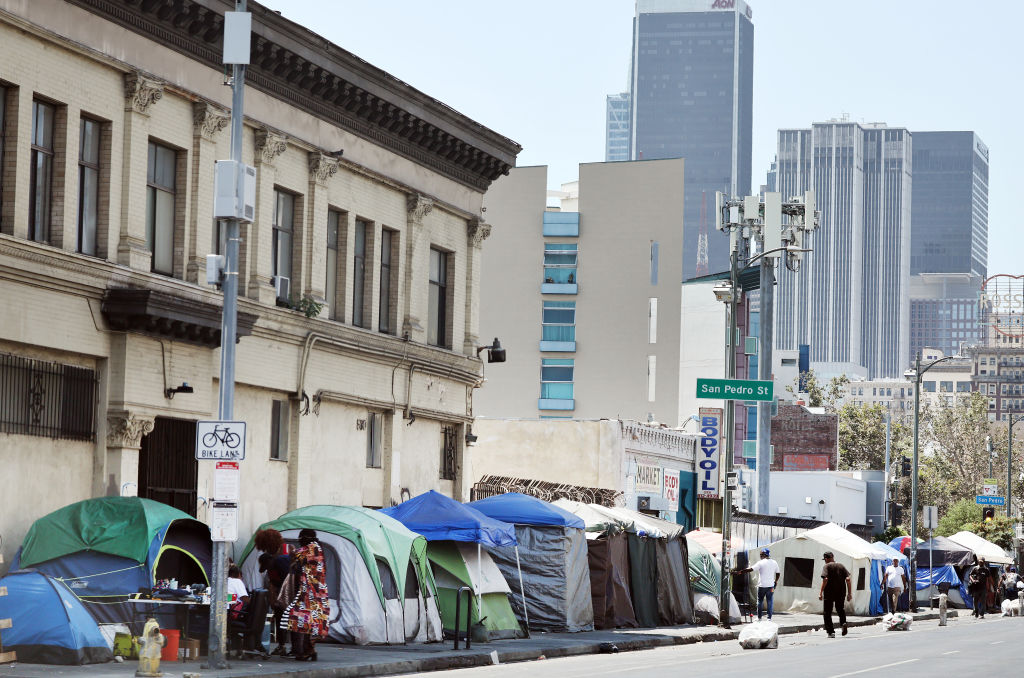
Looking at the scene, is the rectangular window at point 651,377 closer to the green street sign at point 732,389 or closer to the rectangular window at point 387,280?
the green street sign at point 732,389

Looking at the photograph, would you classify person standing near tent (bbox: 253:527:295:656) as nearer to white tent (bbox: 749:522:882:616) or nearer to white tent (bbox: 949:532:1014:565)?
white tent (bbox: 749:522:882:616)

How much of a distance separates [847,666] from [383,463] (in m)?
12.5

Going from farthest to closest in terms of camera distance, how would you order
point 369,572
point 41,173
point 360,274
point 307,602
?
point 360,274
point 369,572
point 41,173
point 307,602

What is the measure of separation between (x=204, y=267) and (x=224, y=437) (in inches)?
319

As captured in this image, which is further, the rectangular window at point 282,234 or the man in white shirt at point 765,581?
the man in white shirt at point 765,581

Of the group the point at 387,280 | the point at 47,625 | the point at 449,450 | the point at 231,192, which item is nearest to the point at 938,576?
the point at 449,450

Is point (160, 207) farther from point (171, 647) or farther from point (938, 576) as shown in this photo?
point (938, 576)

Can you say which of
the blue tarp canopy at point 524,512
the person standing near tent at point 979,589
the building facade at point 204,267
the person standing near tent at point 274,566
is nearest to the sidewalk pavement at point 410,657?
the person standing near tent at point 274,566

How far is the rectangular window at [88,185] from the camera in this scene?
24.6m

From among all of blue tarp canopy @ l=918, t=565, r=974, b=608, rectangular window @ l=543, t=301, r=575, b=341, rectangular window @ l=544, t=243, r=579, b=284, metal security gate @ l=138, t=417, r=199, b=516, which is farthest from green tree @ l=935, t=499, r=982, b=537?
metal security gate @ l=138, t=417, r=199, b=516

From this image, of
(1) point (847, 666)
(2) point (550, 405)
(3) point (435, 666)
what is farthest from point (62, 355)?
(2) point (550, 405)

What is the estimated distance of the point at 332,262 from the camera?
3170 cm

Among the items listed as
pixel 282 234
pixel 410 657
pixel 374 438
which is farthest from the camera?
pixel 374 438

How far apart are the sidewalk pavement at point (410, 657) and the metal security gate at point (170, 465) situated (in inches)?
147
